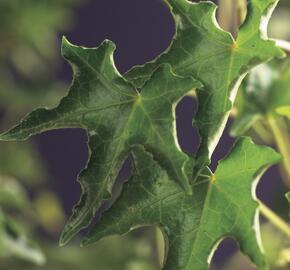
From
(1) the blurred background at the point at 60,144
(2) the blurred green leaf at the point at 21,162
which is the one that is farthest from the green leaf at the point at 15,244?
(2) the blurred green leaf at the point at 21,162

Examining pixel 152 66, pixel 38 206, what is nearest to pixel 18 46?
pixel 38 206

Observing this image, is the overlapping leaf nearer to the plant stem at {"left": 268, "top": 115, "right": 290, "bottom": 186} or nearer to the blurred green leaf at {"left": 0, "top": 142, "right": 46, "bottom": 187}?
the plant stem at {"left": 268, "top": 115, "right": 290, "bottom": 186}

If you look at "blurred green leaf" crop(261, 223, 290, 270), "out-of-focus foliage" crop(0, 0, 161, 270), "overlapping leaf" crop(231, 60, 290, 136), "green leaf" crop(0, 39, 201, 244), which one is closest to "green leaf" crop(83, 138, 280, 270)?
"green leaf" crop(0, 39, 201, 244)

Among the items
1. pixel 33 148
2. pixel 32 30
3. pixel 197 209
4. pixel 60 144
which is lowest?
pixel 60 144

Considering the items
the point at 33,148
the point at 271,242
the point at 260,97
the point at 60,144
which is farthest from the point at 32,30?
the point at 260,97

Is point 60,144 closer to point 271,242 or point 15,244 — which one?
point 271,242

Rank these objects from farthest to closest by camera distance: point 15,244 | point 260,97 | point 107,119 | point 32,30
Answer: point 32,30
point 15,244
point 260,97
point 107,119

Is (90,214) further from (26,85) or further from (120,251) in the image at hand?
(26,85)
